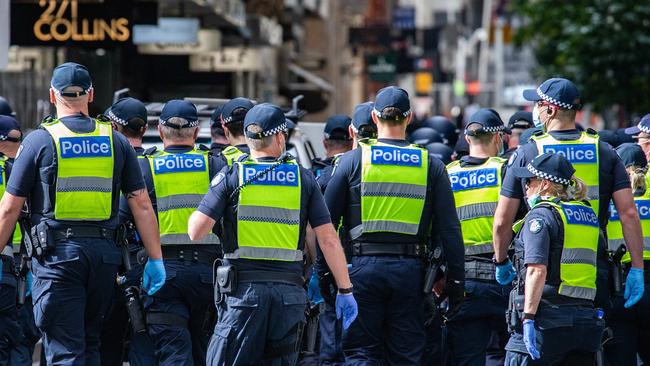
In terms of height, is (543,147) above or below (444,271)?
above

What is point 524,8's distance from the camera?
29.4 m

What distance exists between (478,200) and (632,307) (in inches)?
47.8

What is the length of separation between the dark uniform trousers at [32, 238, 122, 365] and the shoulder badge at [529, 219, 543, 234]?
7.78 feet

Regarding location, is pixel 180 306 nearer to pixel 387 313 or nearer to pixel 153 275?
pixel 153 275

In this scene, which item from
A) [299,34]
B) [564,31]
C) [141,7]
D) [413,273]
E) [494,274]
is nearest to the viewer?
[413,273]

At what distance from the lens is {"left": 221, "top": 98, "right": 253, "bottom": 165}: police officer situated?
33.2 ft

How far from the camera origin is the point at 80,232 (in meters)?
8.70

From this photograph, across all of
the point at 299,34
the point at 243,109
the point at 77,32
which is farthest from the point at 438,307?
the point at 299,34

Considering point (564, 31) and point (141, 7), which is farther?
point (564, 31)

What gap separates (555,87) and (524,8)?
66.2 feet

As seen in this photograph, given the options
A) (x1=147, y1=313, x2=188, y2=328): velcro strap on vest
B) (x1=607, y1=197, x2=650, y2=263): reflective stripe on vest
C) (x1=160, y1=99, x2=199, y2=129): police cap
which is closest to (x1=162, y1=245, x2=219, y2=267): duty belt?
(x1=147, y1=313, x2=188, y2=328): velcro strap on vest

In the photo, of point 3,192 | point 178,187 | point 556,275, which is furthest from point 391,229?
point 3,192

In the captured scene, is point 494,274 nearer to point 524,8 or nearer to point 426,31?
point 524,8

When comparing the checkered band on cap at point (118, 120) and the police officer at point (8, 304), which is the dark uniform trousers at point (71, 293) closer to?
the police officer at point (8, 304)
